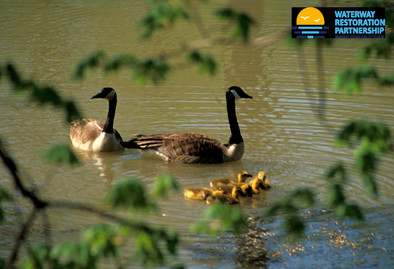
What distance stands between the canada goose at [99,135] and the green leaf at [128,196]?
7.70 meters

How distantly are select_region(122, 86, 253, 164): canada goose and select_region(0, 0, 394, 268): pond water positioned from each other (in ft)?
0.66

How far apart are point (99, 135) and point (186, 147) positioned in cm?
189

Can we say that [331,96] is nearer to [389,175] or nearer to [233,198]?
[389,175]

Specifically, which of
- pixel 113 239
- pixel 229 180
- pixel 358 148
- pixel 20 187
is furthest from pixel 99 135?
pixel 113 239

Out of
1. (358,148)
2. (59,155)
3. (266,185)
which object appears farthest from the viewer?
(266,185)

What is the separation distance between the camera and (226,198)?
28.7ft

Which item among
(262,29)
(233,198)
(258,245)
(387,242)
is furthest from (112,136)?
(262,29)

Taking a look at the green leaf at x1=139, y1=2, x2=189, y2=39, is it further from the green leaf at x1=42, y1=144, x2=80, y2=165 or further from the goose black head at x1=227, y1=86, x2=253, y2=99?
the goose black head at x1=227, y1=86, x2=253, y2=99

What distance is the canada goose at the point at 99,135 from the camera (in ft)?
37.6

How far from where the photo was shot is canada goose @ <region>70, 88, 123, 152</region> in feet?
37.6

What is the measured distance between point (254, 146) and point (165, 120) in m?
2.25

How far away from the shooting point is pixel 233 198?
8.85 m

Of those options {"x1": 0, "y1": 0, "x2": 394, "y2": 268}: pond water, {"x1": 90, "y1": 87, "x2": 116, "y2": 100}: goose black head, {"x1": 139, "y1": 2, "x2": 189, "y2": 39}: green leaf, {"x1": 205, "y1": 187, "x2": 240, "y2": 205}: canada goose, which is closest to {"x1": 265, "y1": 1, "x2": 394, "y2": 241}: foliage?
{"x1": 0, "y1": 0, "x2": 394, "y2": 268}: pond water

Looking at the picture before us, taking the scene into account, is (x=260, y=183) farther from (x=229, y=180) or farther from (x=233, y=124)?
(x=233, y=124)
